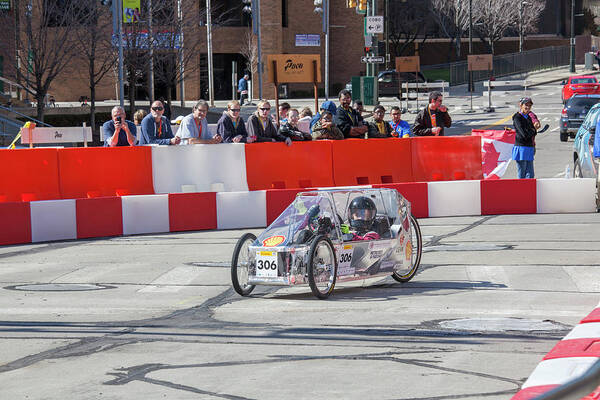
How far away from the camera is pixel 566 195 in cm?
1783

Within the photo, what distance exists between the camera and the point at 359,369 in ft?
23.2

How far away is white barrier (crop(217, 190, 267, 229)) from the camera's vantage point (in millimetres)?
16906

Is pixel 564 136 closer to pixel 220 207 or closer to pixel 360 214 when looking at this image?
pixel 220 207

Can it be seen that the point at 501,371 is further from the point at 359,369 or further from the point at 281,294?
the point at 281,294

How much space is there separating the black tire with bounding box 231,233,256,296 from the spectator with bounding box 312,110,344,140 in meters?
8.15

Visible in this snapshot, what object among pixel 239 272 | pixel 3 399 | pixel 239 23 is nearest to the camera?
pixel 3 399

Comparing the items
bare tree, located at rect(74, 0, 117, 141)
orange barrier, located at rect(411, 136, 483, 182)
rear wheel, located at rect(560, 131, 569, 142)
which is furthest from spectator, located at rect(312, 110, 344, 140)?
bare tree, located at rect(74, 0, 117, 141)

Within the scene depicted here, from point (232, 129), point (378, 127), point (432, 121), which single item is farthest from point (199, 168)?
point (432, 121)

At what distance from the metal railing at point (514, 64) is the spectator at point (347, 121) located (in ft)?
163

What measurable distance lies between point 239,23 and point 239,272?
198 feet

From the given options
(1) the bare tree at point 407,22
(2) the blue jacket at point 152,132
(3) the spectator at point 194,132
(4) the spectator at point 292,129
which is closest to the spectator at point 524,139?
(4) the spectator at point 292,129

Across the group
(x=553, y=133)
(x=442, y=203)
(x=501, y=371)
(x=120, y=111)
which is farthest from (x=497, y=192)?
(x=553, y=133)

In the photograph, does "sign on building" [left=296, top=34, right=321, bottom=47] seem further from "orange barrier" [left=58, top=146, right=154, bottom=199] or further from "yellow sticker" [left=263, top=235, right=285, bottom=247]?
"yellow sticker" [left=263, top=235, right=285, bottom=247]

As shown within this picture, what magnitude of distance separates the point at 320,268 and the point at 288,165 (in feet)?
26.7
